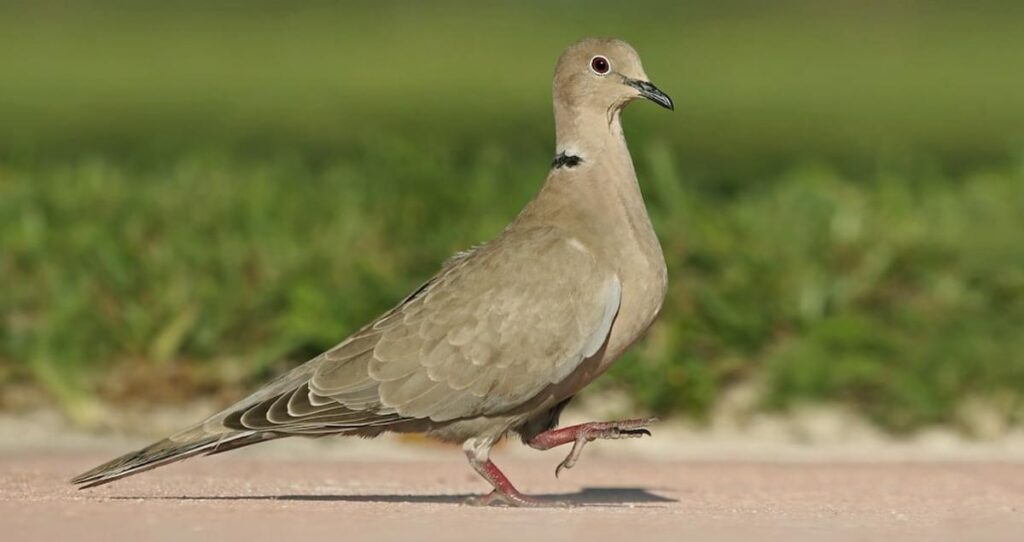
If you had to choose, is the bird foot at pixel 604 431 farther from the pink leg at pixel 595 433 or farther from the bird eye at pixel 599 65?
the bird eye at pixel 599 65

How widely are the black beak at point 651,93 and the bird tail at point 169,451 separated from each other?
166 centimetres

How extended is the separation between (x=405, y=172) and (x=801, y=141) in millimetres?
6616

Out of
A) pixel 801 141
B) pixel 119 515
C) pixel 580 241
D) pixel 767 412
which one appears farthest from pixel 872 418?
pixel 801 141

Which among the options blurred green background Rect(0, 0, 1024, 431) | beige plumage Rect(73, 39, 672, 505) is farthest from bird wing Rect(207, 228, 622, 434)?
blurred green background Rect(0, 0, 1024, 431)

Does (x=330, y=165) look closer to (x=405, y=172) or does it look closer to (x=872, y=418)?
(x=405, y=172)

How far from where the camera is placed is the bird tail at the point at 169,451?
638 centimetres

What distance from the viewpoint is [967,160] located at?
1456cm

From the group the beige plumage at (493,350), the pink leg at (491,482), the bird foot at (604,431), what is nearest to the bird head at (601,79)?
the beige plumage at (493,350)

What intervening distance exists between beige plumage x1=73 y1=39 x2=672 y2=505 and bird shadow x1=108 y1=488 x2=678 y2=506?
0.58ft

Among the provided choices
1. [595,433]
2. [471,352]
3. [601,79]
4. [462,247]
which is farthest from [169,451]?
[462,247]

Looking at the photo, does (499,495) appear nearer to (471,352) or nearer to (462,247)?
(471,352)

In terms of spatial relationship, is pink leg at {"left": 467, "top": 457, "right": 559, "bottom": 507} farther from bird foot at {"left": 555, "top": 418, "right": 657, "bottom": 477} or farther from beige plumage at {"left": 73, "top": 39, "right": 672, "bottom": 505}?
bird foot at {"left": 555, "top": 418, "right": 657, "bottom": 477}

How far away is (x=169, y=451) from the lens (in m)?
6.43

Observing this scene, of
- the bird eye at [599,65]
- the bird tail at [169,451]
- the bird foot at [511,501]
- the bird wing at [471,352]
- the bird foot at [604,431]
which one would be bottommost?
the bird foot at [511,501]
